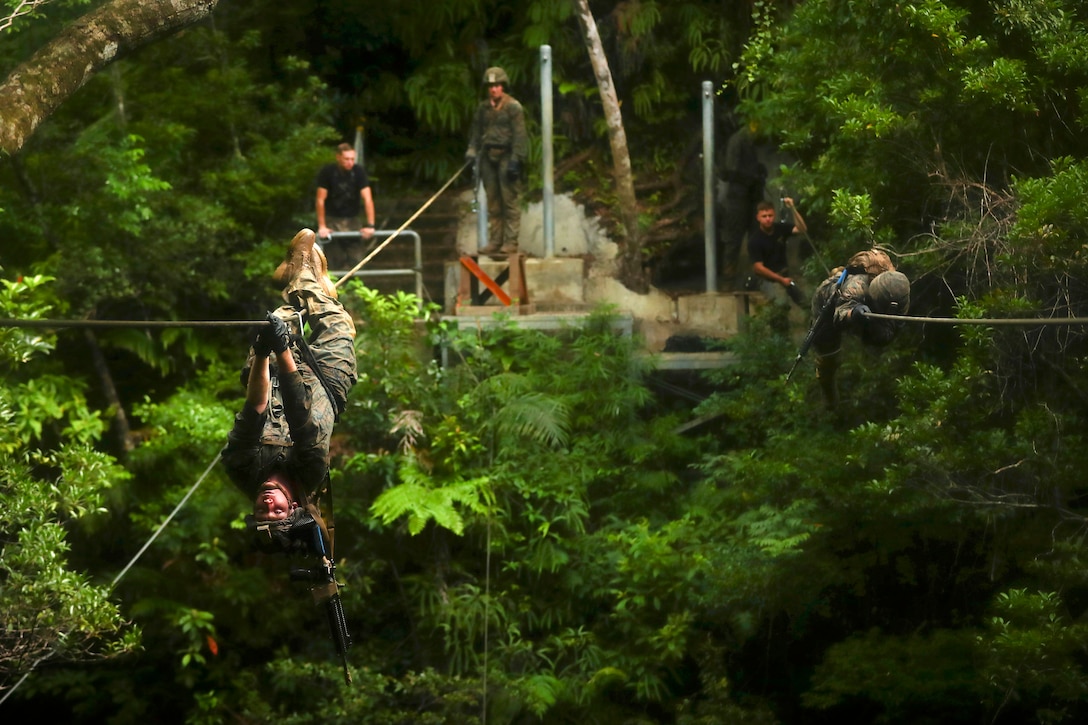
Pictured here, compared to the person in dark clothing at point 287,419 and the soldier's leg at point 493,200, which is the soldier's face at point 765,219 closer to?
the soldier's leg at point 493,200

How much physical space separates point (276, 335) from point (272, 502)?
0.72 meters

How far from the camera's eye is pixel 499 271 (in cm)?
1200

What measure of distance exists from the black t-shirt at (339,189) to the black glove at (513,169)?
109 centimetres

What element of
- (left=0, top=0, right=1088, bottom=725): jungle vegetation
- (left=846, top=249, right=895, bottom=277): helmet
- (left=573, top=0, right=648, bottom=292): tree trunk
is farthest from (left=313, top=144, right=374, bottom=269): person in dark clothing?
(left=846, top=249, right=895, bottom=277): helmet

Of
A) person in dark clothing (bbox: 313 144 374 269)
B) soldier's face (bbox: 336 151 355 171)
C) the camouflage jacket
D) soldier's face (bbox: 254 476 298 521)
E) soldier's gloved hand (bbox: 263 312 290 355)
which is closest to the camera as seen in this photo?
soldier's gloved hand (bbox: 263 312 290 355)

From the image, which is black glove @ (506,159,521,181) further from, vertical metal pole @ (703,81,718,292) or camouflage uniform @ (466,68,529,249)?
vertical metal pole @ (703,81,718,292)

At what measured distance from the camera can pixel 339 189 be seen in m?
11.3

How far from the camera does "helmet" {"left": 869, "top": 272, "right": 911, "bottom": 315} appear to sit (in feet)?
23.6

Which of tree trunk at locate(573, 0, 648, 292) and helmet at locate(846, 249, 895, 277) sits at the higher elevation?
tree trunk at locate(573, 0, 648, 292)

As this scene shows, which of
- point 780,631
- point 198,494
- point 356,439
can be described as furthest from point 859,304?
point 198,494

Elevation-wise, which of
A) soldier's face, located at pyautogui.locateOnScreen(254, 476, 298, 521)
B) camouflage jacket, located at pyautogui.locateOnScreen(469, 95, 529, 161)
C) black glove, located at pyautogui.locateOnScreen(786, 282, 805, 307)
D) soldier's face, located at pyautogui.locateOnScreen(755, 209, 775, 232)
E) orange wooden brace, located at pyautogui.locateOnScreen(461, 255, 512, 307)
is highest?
camouflage jacket, located at pyautogui.locateOnScreen(469, 95, 529, 161)

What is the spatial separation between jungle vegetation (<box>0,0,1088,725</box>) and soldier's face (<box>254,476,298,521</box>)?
2.90 meters

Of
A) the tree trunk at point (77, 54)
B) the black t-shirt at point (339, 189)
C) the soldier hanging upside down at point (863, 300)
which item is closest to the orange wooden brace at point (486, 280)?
the black t-shirt at point (339, 189)

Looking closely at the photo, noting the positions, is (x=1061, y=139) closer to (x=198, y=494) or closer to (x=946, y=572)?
(x=946, y=572)
